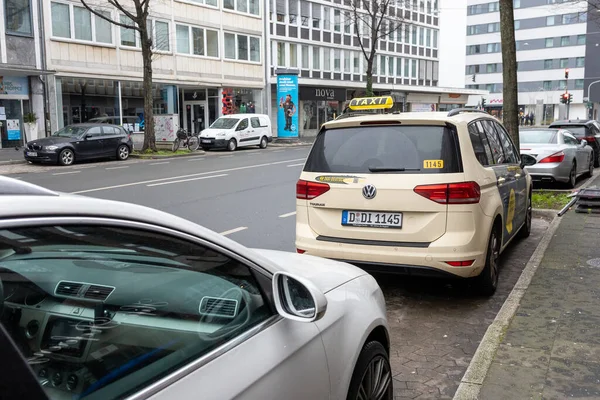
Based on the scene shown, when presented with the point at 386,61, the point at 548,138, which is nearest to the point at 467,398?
the point at 548,138

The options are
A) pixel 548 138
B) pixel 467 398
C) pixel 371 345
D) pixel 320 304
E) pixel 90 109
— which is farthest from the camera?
pixel 90 109

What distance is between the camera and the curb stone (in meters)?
3.57

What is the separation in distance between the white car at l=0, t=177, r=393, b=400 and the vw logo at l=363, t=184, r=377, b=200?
105 inches

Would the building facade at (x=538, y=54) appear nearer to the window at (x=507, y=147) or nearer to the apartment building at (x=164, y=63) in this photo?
the apartment building at (x=164, y=63)

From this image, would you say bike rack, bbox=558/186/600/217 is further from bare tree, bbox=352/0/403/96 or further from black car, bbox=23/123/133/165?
bare tree, bbox=352/0/403/96

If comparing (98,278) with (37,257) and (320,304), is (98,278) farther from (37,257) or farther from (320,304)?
→ (320,304)

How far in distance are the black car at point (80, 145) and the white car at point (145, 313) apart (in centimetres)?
1991

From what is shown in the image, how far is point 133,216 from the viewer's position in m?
1.77

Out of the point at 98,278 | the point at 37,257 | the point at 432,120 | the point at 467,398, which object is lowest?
the point at 467,398

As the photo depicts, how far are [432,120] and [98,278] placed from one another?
3.95 metres

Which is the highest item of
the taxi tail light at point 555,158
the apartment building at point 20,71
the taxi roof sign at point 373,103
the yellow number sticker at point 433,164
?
the apartment building at point 20,71

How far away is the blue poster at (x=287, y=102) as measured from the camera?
36844 mm

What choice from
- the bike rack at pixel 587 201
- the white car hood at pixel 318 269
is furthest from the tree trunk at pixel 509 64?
the white car hood at pixel 318 269

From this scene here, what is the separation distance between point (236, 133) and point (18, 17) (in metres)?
11.2
